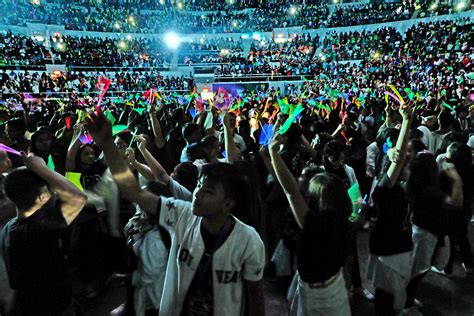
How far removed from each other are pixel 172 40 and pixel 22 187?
34472mm

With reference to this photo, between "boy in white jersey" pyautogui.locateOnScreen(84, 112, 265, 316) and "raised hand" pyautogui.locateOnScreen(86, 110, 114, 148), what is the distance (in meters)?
0.08

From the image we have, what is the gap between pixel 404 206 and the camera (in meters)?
2.75

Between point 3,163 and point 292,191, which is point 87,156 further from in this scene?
point 292,191

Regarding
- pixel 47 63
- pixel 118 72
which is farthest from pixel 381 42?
pixel 47 63

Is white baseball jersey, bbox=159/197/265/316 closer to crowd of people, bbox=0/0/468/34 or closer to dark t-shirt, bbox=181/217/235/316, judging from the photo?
dark t-shirt, bbox=181/217/235/316

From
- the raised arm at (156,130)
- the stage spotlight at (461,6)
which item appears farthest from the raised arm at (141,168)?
the stage spotlight at (461,6)

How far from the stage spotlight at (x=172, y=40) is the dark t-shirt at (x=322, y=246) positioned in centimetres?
3392

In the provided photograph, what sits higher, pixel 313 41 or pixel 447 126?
pixel 313 41

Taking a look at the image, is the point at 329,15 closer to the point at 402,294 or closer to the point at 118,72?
the point at 118,72

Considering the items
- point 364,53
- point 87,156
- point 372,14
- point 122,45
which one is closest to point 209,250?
point 87,156

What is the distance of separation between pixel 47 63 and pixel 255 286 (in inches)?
1009

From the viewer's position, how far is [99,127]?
1.63 metres

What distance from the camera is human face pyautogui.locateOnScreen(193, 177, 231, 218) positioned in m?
1.79

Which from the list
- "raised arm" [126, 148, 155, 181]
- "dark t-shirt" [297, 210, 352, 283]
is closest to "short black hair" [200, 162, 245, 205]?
"dark t-shirt" [297, 210, 352, 283]
